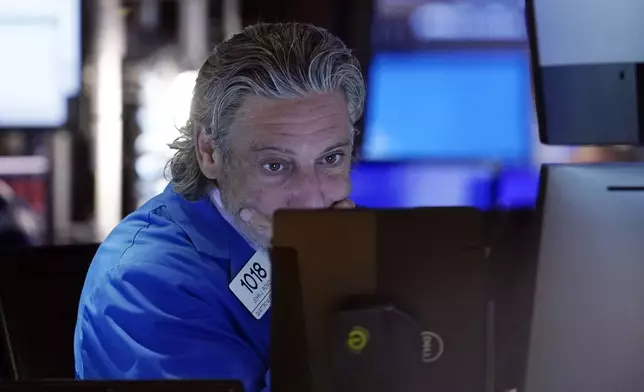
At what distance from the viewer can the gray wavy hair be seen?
1436mm

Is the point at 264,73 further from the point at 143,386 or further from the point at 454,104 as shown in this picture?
the point at 454,104

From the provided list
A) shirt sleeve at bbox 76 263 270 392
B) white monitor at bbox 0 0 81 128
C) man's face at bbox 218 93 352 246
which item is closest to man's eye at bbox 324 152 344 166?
man's face at bbox 218 93 352 246

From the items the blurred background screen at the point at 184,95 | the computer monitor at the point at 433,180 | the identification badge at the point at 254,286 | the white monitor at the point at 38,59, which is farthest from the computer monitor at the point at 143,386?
the computer monitor at the point at 433,180

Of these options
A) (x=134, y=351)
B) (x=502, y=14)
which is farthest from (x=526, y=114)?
(x=134, y=351)

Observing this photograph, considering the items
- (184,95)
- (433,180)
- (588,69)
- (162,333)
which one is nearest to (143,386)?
(162,333)

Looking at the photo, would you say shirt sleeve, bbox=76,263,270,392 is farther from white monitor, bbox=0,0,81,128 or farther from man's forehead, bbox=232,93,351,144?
white monitor, bbox=0,0,81,128

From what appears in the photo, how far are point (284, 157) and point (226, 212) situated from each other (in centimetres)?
14

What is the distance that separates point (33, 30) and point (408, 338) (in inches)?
106

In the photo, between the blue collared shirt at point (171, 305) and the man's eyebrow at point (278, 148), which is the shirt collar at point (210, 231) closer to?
the blue collared shirt at point (171, 305)

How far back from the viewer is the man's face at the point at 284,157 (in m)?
1.45

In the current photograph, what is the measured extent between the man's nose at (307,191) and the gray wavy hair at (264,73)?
0.15m

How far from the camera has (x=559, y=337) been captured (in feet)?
2.79

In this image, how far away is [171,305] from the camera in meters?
1.22

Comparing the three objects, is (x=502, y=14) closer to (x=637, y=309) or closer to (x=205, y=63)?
(x=205, y=63)
